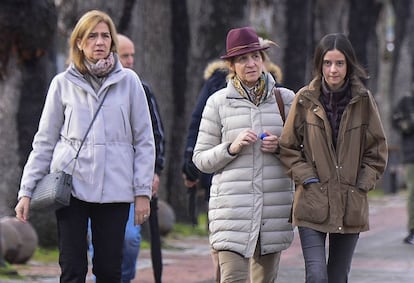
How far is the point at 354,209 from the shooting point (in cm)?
746

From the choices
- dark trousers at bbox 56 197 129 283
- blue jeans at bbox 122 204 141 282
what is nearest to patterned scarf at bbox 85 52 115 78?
dark trousers at bbox 56 197 129 283

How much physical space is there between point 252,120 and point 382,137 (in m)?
0.77

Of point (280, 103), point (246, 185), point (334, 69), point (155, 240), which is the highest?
point (334, 69)

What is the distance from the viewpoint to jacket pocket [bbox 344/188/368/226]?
7438mm

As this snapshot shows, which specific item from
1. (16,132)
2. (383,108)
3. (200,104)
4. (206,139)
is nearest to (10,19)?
(16,132)

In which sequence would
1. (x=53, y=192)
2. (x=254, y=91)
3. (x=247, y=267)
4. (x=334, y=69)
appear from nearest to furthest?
1. (x=53, y=192)
2. (x=334, y=69)
3. (x=247, y=267)
4. (x=254, y=91)

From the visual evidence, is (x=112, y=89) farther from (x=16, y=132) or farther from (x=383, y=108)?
(x=383, y=108)

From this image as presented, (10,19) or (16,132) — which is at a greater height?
(10,19)

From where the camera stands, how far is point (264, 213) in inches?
301

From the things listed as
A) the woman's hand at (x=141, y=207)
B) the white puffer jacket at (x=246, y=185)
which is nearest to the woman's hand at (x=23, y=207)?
the woman's hand at (x=141, y=207)

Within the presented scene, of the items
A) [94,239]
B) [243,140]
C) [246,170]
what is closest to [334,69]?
[243,140]

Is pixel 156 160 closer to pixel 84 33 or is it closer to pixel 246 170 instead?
pixel 246 170

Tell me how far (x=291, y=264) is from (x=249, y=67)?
5.56 meters

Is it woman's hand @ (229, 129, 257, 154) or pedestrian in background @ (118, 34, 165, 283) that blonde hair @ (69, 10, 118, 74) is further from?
pedestrian in background @ (118, 34, 165, 283)
